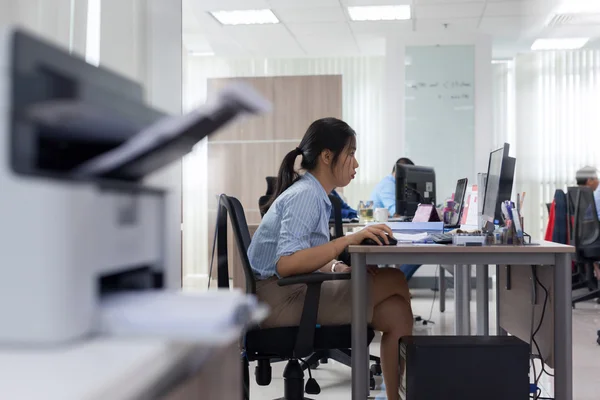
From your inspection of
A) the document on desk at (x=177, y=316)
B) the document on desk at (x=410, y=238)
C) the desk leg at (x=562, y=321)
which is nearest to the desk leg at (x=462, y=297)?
the document on desk at (x=410, y=238)

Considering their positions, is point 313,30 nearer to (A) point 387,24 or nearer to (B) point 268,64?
(A) point 387,24

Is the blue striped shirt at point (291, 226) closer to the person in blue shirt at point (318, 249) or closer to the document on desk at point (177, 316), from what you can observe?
the person in blue shirt at point (318, 249)

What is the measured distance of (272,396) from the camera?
10.2 feet

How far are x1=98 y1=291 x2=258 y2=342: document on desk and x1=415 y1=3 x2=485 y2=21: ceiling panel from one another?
5982mm

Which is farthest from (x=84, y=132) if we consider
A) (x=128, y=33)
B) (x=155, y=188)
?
(x=128, y=33)

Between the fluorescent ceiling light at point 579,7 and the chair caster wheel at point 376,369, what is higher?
the fluorescent ceiling light at point 579,7

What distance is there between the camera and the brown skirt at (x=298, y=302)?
2.20 meters

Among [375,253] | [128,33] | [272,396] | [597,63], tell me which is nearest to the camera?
[375,253]

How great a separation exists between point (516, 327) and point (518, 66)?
19.5 ft

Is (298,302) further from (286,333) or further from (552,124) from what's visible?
(552,124)

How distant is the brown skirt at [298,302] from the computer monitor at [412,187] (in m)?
2.34

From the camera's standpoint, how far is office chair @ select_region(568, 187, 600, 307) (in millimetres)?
5246

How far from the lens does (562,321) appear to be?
216 centimetres

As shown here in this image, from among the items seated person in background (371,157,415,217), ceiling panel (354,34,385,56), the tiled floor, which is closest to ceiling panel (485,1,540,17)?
ceiling panel (354,34,385,56)
